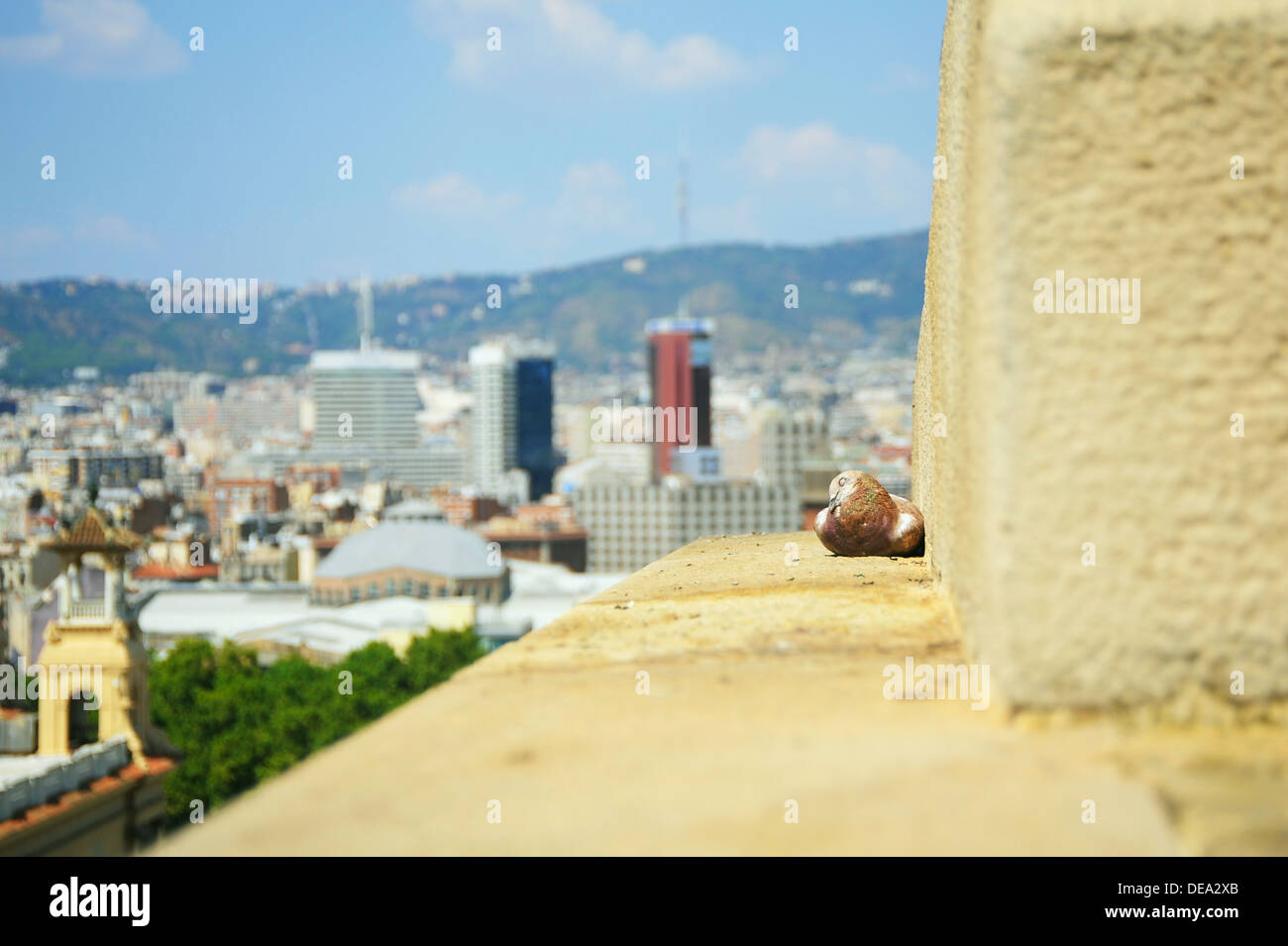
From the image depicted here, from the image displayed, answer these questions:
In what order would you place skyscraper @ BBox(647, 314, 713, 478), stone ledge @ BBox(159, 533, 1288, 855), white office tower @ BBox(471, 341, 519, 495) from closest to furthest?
stone ledge @ BBox(159, 533, 1288, 855), skyscraper @ BBox(647, 314, 713, 478), white office tower @ BBox(471, 341, 519, 495)

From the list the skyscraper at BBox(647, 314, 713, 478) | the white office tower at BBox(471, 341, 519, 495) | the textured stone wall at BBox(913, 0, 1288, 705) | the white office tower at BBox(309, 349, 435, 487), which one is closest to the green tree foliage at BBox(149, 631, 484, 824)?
the textured stone wall at BBox(913, 0, 1288, 705)

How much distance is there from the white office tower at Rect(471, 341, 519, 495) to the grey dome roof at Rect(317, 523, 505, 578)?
8774 centimetres

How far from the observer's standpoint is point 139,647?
1003 inches

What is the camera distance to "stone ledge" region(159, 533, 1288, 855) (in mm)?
1900

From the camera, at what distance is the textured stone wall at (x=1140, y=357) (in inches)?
93.2

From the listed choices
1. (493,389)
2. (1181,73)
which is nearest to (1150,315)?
(1181,73)

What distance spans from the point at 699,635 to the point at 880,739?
0.97 metres

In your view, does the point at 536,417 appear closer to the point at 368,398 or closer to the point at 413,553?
the point at 368,398

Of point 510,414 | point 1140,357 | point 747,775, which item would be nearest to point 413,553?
point 1140,357

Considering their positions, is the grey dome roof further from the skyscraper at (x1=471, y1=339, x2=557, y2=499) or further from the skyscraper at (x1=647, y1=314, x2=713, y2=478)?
the skyscraper at (x1=471, y1=339, x2=557, y2=499)

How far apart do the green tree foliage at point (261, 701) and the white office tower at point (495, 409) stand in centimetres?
11114

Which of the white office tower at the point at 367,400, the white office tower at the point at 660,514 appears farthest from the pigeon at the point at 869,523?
the white office tower at the point at 367,400

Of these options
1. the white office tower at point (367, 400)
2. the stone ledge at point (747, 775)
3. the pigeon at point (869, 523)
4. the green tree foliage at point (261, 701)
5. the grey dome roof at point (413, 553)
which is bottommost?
the green tree foliage at point (261, 701)

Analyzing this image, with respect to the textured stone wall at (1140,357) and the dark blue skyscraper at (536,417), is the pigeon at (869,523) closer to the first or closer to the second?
the textured stone wall at (1140,357)
